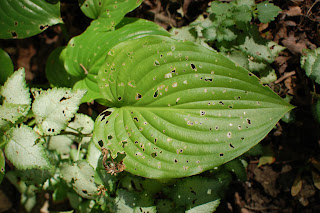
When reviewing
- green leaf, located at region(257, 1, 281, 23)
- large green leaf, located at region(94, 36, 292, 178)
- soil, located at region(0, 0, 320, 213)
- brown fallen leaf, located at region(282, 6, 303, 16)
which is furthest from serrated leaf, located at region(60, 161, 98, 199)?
brown fallen leaf, located at region(282, 6, 303, 16)

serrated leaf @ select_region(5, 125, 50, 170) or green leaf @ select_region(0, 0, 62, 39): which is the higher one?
green leaf @ select_region(0, 0, 62, 39)

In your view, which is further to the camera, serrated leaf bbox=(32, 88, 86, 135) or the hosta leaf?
the hosta leaf

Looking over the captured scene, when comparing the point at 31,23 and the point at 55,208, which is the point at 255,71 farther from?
the point at 55,208

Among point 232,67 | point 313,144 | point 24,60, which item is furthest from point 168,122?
point 24,60

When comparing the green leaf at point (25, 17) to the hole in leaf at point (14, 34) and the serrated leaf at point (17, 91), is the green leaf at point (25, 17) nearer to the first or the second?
the hole in leaf at point (14, 34)

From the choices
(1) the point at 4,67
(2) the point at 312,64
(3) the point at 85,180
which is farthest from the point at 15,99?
(2) the point at 312,64

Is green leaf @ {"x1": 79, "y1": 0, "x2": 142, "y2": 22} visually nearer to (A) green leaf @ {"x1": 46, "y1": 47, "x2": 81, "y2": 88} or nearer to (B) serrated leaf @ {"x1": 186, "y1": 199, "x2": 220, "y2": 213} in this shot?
(A) green leaf @ {"x1": 46, "y1": 47, "x2": 81, "y2": 88}

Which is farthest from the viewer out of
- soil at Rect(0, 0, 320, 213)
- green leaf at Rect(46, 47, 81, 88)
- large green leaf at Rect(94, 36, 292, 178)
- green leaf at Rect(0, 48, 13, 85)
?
green leaf at Rect(46, 47, 81, 88)

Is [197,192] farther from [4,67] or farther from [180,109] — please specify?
[4,67]
